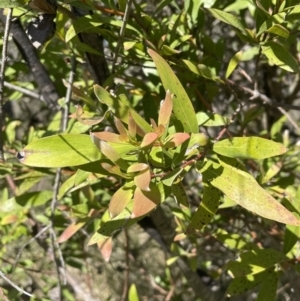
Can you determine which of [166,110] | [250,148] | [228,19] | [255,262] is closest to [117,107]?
[166,110]

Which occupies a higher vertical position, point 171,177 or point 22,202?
point 171,177

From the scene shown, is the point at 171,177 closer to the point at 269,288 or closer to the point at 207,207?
the point at 207,207

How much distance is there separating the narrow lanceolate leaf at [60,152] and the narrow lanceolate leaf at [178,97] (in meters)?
0.14

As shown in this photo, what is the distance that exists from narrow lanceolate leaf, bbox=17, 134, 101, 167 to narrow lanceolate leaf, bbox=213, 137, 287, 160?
0.19 m

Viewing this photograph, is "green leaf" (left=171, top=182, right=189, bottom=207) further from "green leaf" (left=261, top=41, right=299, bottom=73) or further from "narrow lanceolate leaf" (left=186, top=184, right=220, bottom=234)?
"green leaf" (left=261, top=41, right=299, bottom=73)

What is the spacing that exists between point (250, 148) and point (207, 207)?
0.13m

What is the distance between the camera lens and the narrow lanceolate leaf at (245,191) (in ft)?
2.15

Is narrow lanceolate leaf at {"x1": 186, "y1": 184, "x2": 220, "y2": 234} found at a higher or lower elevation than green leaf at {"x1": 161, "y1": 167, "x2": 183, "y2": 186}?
lower

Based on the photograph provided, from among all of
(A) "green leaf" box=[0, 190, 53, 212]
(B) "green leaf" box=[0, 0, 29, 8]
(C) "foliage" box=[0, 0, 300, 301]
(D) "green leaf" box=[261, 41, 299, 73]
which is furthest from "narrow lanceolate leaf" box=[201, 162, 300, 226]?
(A) "green leaf" box=[0, 190, 53, 212]

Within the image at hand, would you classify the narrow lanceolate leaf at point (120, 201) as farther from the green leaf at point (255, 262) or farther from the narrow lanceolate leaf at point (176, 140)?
the green leaf at point (255, 262)

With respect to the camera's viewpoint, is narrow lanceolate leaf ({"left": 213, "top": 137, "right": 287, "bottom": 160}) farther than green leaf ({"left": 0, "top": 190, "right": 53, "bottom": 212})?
No

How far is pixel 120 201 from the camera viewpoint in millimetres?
675

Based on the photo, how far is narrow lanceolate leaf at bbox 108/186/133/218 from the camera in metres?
0.66

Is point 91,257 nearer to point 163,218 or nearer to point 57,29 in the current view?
point 163,218
